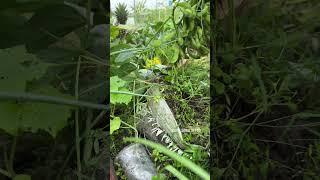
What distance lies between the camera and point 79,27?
3.17 ft

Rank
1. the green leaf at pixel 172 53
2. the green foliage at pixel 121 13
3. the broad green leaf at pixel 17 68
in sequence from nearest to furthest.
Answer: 1. the broad green leaf at pixel 17 68
2. the green foliage at pixel 121 13
3. the green leaf at pixel 172 53

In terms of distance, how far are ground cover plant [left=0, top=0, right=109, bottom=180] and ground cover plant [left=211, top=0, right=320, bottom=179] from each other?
0.65m

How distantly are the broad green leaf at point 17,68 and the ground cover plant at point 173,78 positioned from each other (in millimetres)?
647

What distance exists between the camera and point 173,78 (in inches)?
63.5

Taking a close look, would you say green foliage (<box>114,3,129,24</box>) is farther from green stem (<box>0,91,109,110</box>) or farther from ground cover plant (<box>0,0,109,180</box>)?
green stem (<box>0,91,109,110</box>)

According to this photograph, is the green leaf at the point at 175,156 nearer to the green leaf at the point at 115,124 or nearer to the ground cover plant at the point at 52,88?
the green leaf at the point at 115,124

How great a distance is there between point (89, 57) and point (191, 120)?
72 cm

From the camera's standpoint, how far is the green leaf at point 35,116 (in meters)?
0.84

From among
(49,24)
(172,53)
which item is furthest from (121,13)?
(49,24)

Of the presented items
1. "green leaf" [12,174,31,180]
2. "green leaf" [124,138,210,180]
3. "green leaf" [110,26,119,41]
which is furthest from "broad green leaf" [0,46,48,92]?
"green leaf" [124,138,210,180]

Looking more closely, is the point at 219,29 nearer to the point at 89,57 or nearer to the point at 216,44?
the point at 216,44

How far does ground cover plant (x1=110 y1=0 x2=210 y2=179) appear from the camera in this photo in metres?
1.54

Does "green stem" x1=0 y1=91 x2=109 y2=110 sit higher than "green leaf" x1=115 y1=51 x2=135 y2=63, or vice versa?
"green leaf" x1=115 y1=51 x2=135 y2=63

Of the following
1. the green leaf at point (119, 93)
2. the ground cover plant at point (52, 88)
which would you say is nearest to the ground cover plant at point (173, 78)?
the green leaf at point (119, 93)
